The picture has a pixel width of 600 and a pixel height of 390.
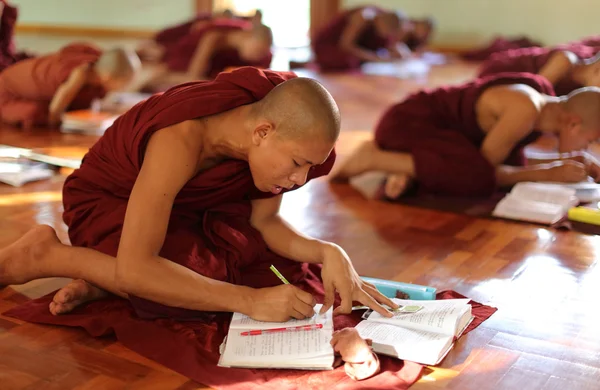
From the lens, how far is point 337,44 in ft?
23.4

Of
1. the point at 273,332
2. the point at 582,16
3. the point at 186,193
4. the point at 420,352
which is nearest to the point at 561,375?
the point at 420,352

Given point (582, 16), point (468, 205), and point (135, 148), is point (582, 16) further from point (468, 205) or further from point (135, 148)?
point (135, 148)

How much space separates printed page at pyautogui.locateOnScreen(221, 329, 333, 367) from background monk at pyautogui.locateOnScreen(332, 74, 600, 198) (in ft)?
4.86

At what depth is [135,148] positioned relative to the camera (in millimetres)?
1773

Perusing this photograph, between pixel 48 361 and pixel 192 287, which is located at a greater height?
pixel 192 287

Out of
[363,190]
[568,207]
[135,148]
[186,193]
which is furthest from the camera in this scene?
[363,190]

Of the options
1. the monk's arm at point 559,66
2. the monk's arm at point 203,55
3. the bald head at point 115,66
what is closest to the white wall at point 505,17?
the monk's arm at point 203,55

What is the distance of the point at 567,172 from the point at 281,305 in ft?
5.67

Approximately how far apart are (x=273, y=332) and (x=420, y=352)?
0.31 metres

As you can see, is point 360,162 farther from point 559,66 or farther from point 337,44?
point 337,44

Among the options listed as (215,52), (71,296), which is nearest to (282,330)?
(71,296)

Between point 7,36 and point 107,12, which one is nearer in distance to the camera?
point 7,36

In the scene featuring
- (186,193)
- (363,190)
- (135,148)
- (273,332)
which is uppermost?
(135,148)

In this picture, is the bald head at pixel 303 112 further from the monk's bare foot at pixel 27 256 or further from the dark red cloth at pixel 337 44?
the dark red cloth at pixel 337 44
